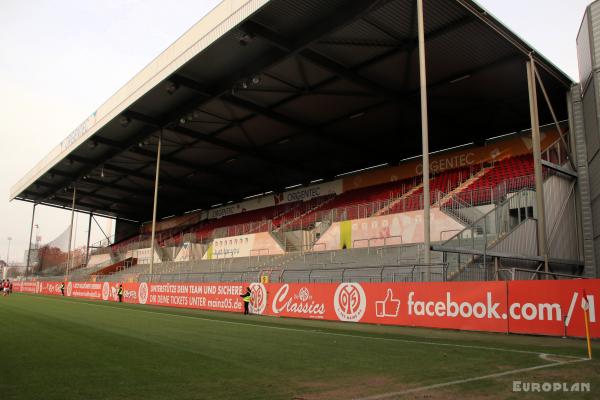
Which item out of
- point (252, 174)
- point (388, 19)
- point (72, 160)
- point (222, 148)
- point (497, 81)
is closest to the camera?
point (388, 19)

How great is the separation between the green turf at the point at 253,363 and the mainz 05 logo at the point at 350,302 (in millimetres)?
4144

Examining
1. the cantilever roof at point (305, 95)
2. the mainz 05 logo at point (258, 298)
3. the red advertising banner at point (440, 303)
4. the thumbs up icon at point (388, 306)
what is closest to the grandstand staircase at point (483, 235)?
the thumbs up icon at point (388, 306)

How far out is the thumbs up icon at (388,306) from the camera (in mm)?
16219

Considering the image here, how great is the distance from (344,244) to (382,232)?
8.99ft

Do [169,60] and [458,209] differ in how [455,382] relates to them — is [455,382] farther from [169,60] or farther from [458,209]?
[169,60]

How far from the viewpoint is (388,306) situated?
648 inches

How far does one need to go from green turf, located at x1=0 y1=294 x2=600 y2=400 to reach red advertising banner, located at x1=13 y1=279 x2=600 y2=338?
2.15 feet

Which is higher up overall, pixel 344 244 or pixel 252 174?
pixel 252 174

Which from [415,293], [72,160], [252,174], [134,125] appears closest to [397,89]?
[415,293]

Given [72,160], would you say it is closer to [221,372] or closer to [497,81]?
[497,81]

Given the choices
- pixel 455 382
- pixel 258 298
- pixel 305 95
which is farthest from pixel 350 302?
pixel 305 95

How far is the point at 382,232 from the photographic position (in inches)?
1037

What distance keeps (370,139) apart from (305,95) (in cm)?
865

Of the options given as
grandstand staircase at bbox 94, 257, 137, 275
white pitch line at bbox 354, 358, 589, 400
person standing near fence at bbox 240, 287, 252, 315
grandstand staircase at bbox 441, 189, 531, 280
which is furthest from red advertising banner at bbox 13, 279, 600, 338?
grandstand staircase at bbox 94, 257, 137, 275
